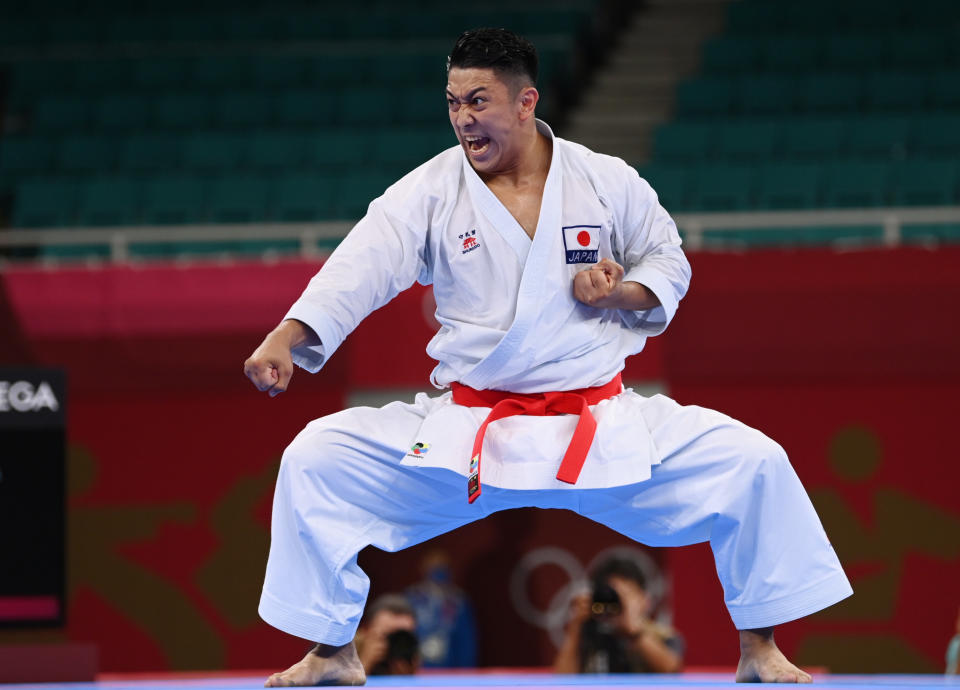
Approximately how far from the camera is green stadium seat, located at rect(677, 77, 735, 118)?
9695mm

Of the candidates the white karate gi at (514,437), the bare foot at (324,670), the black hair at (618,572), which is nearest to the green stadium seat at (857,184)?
the black hair at (618,572)

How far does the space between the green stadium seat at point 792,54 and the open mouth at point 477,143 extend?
758 cm

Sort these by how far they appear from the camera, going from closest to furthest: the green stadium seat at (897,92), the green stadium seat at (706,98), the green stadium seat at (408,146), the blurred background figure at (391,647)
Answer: the blurred background figure at (391,647)
the green stadium seat at (408,146)
the green stadium seat at (897,92)
the green stadium seat at (706,98)

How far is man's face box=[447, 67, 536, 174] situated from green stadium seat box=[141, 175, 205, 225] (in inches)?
249

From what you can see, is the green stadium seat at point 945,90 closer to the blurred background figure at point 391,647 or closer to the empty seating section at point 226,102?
the empty seating section at point 226,102

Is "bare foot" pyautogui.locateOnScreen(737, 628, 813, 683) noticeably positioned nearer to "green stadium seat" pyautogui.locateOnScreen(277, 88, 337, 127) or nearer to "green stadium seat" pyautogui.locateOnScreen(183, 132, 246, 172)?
"green stadium seat" pyautogui.locateOnScreen(183, 132, 246, 172)

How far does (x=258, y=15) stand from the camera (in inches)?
440

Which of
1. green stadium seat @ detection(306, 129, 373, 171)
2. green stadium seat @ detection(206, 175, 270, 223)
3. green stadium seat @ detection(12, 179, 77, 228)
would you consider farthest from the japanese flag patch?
green stadium seat @ detection(12, 179, 77, 228)

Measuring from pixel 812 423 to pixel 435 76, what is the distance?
475cm

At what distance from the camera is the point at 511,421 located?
281 centimetres

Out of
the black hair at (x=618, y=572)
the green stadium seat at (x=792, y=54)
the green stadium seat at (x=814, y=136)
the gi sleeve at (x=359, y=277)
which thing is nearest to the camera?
the gi sleeve at (x=359, y=277)

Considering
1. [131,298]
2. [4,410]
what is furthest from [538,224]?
[131,298]

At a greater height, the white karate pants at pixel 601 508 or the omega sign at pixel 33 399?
the omega sign at pixel 33 399

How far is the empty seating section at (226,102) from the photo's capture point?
898 cm
